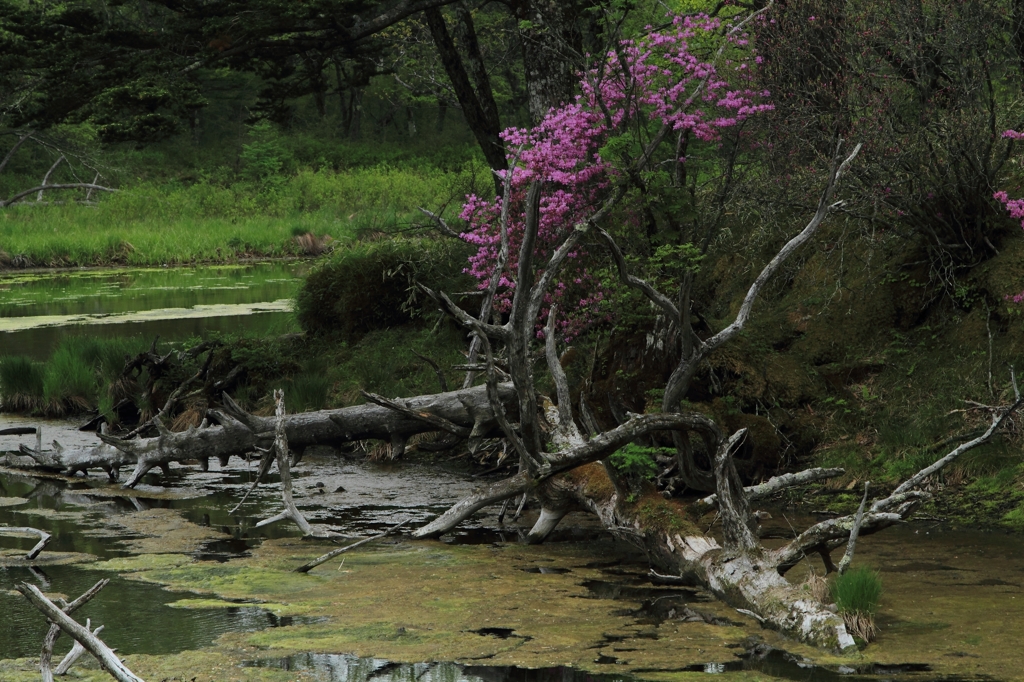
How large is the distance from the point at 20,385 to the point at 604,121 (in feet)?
23.4

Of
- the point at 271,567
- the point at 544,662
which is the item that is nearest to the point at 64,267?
the point at 271,567

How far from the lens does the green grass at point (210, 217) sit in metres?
31.5

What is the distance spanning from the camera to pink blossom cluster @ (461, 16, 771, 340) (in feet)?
32.7

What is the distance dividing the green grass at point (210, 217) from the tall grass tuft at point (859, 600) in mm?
20787

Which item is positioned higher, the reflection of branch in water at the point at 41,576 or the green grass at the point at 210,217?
the green grass at the point at 210,217

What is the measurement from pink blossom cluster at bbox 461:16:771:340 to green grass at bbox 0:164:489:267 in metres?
15.5

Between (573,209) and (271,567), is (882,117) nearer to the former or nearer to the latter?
(573,209)

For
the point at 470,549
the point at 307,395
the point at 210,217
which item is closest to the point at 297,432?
the point at 307,395

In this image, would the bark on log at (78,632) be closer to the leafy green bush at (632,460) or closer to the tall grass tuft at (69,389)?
the leafy green bush at (632,460)

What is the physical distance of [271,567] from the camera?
7.48m

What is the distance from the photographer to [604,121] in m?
10.2

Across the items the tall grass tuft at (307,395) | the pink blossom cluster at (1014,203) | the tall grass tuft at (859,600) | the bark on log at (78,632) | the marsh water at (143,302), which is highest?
the pink blossom cluster at (1014,203)

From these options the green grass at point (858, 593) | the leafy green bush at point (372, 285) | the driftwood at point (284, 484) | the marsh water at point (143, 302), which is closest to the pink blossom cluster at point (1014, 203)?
the green grass at point (858, 593)

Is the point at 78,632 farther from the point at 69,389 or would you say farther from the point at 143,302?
the point at 143,302
